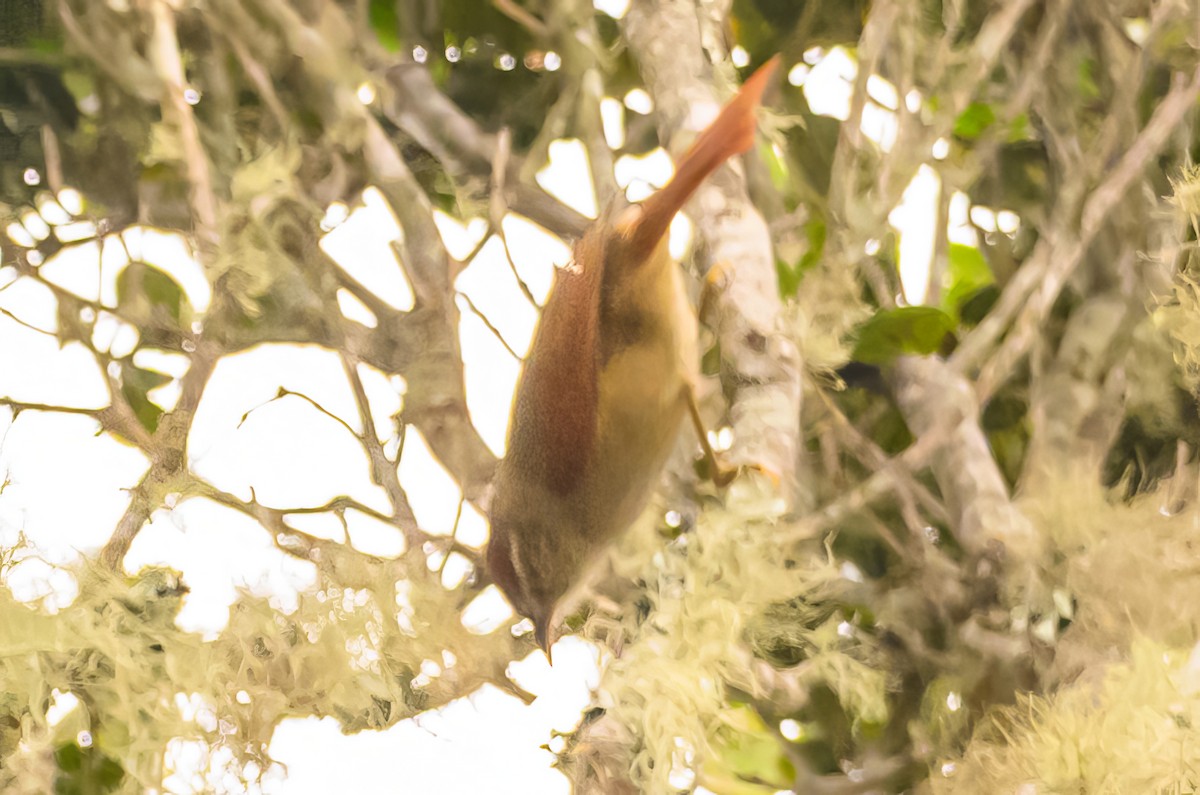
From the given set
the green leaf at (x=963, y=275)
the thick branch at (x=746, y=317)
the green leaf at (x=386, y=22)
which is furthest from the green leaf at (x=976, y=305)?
the green leaf at (x=386, y=22)

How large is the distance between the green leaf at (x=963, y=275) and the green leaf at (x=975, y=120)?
5 centimetres

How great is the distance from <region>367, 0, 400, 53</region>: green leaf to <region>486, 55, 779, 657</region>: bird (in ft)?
0.67

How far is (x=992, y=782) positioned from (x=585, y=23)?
0.30 metres

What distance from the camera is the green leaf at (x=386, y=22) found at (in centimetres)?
39

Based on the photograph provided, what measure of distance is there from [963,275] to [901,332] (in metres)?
0.09

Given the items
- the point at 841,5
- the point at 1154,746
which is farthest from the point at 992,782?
the point at 841,5

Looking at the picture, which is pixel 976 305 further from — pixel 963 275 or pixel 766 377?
pixel 766 377

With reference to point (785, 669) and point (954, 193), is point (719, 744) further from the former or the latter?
point (954, 193)

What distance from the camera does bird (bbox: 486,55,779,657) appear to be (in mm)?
217

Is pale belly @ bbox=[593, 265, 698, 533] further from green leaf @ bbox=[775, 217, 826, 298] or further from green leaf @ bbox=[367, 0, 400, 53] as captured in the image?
green leaf @ bbox=[367, 0, 400, 53]

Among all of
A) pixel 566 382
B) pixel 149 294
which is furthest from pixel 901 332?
pixel 149 294

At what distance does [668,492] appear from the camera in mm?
275

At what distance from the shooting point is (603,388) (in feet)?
0.71

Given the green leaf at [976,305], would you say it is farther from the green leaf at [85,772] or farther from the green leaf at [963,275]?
the green leaf at [85,772]
